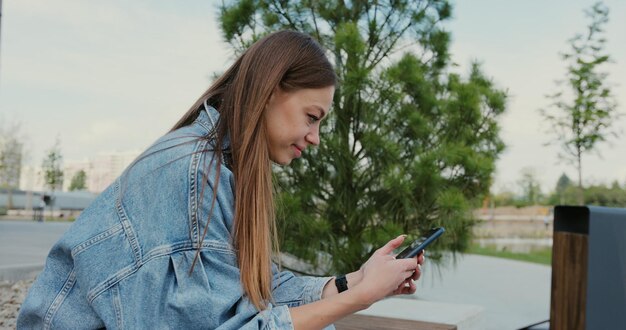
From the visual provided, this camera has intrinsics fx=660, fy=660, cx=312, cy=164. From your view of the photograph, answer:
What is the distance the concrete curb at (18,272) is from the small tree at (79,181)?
31147 millimetres

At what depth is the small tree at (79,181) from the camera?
3484 cm

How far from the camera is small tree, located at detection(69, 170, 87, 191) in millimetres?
34844

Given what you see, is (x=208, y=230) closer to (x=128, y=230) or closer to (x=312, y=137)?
(x=128, y=230)

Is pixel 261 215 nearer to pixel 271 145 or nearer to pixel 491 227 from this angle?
pixel 271 145

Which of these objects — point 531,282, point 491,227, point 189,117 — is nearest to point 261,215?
point 189,117

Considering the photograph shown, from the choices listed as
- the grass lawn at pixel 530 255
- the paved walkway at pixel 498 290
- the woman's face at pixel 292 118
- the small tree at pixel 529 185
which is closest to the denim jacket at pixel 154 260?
the woman's face at pixel 292 118

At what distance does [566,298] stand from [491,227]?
16.9m

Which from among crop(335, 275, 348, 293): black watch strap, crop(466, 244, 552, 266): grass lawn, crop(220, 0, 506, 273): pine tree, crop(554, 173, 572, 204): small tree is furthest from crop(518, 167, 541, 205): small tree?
crop(335, 275, 348, 293): black watch strap

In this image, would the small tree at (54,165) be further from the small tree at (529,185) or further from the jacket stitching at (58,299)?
the jacket stitching at (58,299)

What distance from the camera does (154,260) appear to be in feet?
3.51

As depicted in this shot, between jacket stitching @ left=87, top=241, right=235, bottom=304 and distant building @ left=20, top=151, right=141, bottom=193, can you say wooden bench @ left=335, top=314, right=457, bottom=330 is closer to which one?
jacket stitching @ left=87, top=241, right=235, bottom=304

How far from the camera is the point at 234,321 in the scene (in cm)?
108

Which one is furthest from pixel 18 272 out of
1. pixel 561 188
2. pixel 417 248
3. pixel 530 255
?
pixel 561 188

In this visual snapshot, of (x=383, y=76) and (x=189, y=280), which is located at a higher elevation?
(x=383, y=76)
